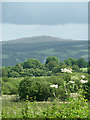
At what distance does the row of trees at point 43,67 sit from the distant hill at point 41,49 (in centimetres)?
10

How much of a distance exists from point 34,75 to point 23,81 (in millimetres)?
338

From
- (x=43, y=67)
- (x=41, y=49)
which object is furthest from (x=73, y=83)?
(x=41, y=49)

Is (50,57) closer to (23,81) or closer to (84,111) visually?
(23,81)

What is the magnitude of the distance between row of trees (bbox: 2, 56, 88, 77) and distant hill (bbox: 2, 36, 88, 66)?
97mm

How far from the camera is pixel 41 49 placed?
12.9 ft

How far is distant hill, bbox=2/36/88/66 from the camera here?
3.72 m

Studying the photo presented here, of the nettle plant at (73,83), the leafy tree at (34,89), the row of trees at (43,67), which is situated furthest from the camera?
the row of trees at (43,67)

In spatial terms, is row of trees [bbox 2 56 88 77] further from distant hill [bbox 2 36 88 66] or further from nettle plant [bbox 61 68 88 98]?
nettle plant [bbox 61 68 88 98]

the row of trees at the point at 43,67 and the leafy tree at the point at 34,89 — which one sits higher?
the row of trees at the point at 43,67

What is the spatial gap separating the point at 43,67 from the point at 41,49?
35 cm

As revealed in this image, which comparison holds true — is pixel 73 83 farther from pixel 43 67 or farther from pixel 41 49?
pixel 41 49

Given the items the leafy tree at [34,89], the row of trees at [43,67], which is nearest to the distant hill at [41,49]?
the row of trees at [43,67]

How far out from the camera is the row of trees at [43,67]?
4.00 m

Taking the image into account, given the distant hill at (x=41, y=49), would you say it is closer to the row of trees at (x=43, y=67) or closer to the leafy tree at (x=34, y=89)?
the row of trees at (x=43, y=67)
